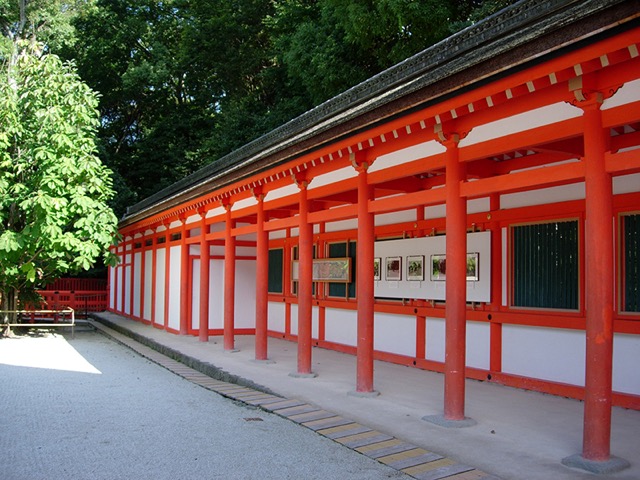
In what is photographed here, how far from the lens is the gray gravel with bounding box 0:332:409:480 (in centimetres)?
489

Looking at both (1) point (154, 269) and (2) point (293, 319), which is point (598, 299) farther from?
(1) point (154, 269)

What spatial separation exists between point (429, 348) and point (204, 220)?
6.40 m

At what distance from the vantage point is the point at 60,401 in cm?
779

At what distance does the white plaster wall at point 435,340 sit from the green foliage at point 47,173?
28.4 ft

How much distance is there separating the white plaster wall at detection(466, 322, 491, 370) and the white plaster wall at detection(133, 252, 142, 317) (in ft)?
45.6

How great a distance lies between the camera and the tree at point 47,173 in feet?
44.1

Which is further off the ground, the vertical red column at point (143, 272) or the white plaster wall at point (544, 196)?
the white plaster wall at point (544, 196)

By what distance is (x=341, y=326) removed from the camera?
11734mm

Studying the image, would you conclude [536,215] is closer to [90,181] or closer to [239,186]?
[239,186]

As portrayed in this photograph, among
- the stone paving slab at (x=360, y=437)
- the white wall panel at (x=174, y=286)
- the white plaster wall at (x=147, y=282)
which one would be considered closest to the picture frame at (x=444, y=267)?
the stone paving slab at (x=360, y=437)

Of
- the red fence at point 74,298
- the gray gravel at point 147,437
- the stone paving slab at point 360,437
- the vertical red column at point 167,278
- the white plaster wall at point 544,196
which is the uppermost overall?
the white plaster wall at point 544,196

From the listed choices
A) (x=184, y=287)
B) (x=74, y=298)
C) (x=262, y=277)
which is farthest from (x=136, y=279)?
(x=262, y=277)

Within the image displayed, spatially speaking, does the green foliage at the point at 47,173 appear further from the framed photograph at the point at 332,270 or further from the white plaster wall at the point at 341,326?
the white plaster wall at the point at 341,326

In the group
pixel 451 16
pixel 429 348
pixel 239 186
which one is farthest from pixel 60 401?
pixel 451 16
